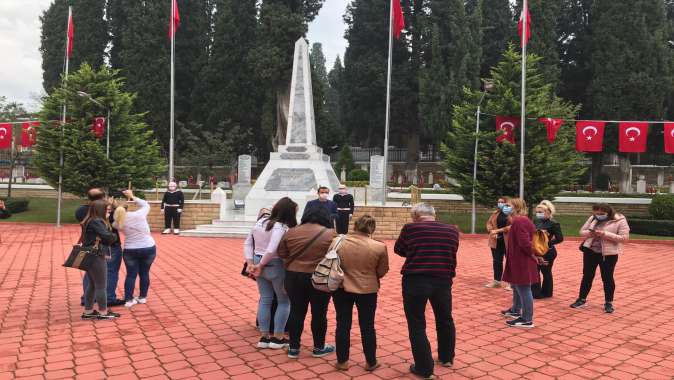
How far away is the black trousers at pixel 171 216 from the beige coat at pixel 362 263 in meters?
12.1

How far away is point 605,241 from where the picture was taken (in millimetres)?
6465

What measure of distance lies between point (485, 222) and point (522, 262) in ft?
49.5

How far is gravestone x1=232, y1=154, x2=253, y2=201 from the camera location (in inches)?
851

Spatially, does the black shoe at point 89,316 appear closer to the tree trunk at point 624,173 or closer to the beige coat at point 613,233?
the beige coat at point 613,233

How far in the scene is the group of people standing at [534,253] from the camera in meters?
5.56

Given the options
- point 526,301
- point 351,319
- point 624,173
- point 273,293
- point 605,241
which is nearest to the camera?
point 351,319

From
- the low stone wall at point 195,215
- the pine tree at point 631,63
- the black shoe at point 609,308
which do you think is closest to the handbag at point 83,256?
the black shoe at point 609,308

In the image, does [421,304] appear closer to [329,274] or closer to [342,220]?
[329,274]

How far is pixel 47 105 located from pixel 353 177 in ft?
57.7

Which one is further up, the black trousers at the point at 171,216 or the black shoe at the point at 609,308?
the black trousers at the point at 171,216

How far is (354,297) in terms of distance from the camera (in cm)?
418

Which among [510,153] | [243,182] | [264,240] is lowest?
[264,240]

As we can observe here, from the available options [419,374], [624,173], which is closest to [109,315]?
[419,374]

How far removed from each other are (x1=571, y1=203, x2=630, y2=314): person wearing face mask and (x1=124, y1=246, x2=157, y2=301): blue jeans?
18.9 feet
